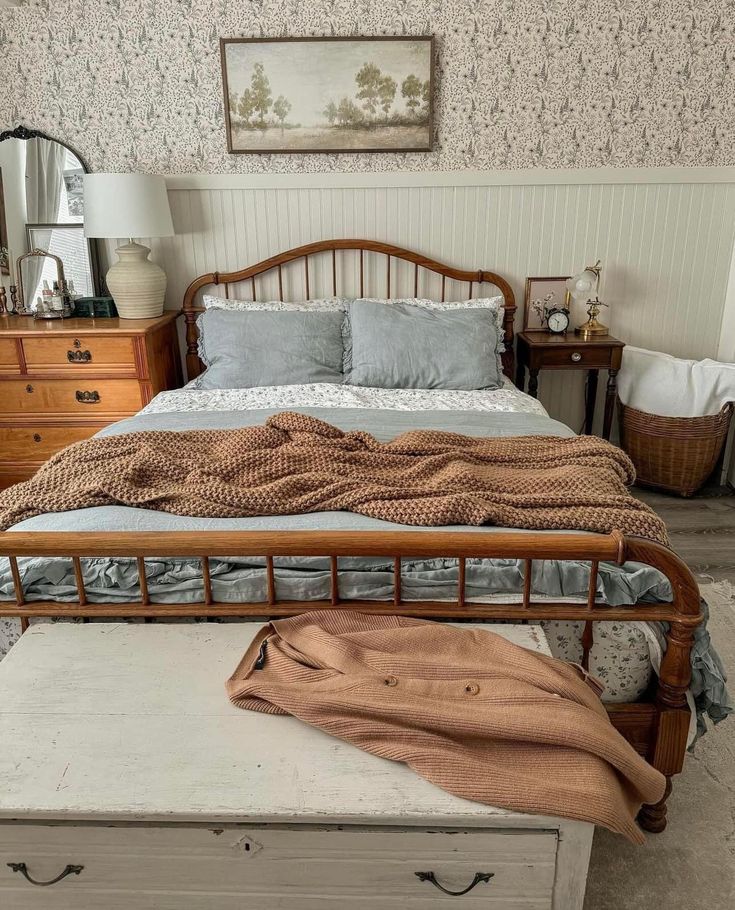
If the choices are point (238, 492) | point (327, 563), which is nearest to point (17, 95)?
point (238, 492)

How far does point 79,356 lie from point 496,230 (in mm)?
1996

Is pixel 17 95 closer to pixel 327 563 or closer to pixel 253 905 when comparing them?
pixel 327 563

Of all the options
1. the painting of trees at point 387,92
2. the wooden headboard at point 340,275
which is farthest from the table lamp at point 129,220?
the painting of trees at point 387,92

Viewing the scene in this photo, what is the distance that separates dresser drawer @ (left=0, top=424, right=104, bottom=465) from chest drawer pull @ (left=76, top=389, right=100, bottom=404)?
0.12 metres

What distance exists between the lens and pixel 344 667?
1.26 metres

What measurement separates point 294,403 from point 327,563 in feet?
4.11

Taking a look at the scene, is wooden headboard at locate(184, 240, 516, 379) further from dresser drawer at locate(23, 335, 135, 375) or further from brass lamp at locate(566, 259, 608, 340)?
dresser drawer at locate(23, 335, 135, 375)

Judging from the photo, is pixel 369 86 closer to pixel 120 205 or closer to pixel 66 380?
pixel 120 205

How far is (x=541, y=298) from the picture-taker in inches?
138

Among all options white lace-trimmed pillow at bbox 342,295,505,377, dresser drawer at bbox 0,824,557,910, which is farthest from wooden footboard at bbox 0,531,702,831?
white lace-trimmed pillow at bbox 342,295,505,377

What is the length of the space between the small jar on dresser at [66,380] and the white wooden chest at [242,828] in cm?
211

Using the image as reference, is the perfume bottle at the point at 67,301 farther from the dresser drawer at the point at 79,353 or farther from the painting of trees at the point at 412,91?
the painting of trees at the point at 412,91

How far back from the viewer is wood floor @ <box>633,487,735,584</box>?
2777 millimetres

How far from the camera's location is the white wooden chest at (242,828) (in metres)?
1.08
